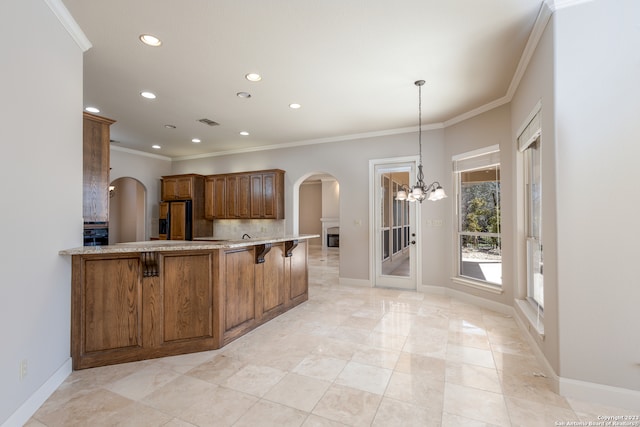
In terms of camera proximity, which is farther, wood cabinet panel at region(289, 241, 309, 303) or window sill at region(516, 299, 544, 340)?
wood cabinet panel at region(289, 241, 309, 303)

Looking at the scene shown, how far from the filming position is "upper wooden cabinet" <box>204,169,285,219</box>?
6.11 metres

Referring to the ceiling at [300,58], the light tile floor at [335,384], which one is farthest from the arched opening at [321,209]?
the light tile floor at [335,384]

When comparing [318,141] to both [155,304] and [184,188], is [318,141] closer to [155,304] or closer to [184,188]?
[184,188]

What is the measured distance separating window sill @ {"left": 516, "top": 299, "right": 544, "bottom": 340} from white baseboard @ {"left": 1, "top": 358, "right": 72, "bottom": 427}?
3.87 meters

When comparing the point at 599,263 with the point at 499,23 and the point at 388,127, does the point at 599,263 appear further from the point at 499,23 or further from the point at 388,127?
the point at 388,127

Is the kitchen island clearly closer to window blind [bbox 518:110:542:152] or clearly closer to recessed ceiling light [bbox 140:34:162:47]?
recessed ceiling light [bbox 140:34:162:47]

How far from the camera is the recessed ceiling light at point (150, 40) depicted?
8.51 ft

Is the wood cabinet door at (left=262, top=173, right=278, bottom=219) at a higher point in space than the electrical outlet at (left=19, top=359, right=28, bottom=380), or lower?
higher

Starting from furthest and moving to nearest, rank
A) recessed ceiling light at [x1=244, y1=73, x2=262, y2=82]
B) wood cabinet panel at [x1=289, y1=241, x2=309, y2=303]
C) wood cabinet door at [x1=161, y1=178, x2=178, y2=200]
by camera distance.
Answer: wood cabinet door at [x1=161, y1=178, x2=178, y2=200]
wood cabinet panel at [x1=289, y1=241, x2=309, y2=303]
recessed ceiling light at [x1=244, y1=73, x2=262, y2=82]

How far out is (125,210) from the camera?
858cm

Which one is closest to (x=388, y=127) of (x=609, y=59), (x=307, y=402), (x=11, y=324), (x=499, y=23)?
(x=499, y=23)

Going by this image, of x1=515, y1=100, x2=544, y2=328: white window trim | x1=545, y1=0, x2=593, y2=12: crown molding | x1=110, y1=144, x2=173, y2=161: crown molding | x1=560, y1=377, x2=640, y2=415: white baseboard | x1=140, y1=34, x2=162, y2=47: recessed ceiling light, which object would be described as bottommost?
x1=560, y1=377, x2=640, y2=415: white baseboard

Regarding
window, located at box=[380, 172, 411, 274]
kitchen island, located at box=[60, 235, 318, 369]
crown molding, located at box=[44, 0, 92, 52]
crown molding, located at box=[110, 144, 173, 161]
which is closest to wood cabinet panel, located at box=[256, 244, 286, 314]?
kitchen island, located at box=[60, 235, 318, 369]

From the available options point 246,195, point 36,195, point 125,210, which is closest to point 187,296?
point 36,195
